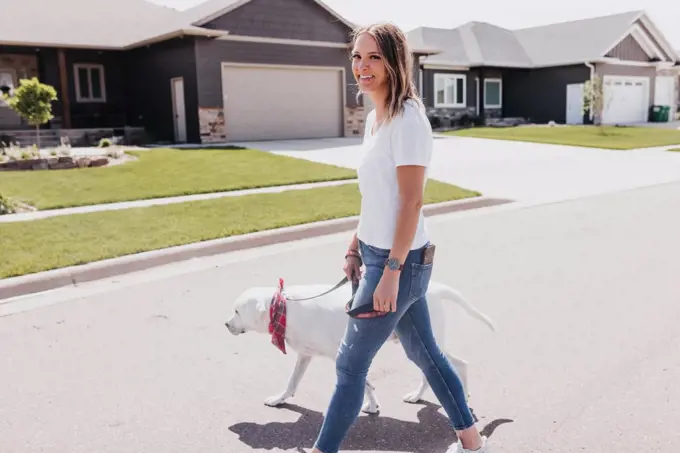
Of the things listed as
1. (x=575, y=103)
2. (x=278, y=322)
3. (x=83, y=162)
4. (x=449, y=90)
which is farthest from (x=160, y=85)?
(x=278, y=322)

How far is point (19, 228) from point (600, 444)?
24.5 feet

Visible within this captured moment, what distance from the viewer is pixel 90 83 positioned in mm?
26672

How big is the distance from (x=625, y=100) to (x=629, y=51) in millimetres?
2670

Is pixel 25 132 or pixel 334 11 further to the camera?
pixel 334 11

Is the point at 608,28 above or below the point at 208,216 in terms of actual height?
above

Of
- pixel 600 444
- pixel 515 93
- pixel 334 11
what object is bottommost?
pixel 600 444

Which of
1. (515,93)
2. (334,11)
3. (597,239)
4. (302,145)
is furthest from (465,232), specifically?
(515,93)

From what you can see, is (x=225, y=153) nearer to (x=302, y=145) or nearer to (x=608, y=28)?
(x=302, y=145)

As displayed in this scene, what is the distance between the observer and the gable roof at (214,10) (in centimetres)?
2291

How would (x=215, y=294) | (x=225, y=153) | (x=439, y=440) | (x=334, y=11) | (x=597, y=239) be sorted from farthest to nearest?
(x=334, y=11)
(x=225, y=153)
(x=597, y=239)
(x=215, y=294)
(x=439, y=440)

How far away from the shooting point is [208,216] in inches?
376

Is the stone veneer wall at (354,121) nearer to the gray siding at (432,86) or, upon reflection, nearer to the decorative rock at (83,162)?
the gray siding at (432,86)

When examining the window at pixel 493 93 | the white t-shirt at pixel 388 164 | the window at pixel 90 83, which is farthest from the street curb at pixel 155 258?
the window at pixel 493 93

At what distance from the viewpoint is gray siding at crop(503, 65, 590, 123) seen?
37281mm
